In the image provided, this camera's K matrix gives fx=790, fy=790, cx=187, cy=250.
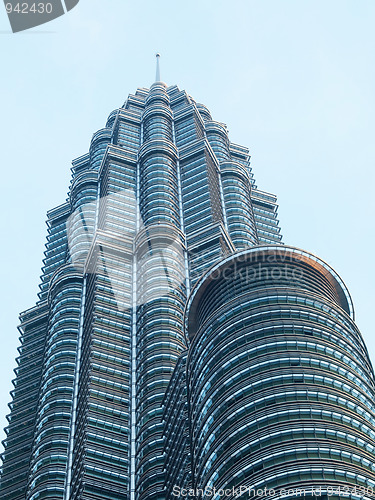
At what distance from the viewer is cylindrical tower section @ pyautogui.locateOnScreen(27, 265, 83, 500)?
12550cm

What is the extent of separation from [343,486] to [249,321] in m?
25.4

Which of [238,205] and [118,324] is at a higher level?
[238,205]

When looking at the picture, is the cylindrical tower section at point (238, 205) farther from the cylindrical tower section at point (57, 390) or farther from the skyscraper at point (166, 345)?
the cylindrical tower section at point (57, 390)

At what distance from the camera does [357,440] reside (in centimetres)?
8381

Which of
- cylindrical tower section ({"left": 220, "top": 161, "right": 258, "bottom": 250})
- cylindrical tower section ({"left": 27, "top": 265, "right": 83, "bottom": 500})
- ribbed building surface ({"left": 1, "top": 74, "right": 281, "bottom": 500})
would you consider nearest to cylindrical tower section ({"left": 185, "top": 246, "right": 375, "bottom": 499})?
ribbed building surface ({"left": 1, "top": 74, "right": 281, "bottom": 500})

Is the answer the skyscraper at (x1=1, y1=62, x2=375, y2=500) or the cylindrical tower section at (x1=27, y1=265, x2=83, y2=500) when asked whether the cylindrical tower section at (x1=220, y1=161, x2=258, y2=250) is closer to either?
the skyscraper at (x1=1, y1=62, x2=375, y2=500)

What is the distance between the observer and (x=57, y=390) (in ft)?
461

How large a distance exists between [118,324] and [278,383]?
206ft

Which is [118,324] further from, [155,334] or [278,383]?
[278,383]

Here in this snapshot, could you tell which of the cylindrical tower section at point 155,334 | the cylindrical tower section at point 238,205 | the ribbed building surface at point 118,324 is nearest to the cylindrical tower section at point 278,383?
the cylindrical tower section at point 155,334

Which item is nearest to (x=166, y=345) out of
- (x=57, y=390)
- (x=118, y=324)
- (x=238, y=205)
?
(x=118, y=324)

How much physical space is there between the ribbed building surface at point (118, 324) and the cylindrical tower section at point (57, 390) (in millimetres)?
231

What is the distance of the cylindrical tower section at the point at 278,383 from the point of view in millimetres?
79812

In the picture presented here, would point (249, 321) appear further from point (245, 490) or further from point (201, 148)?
point (201, 148)
